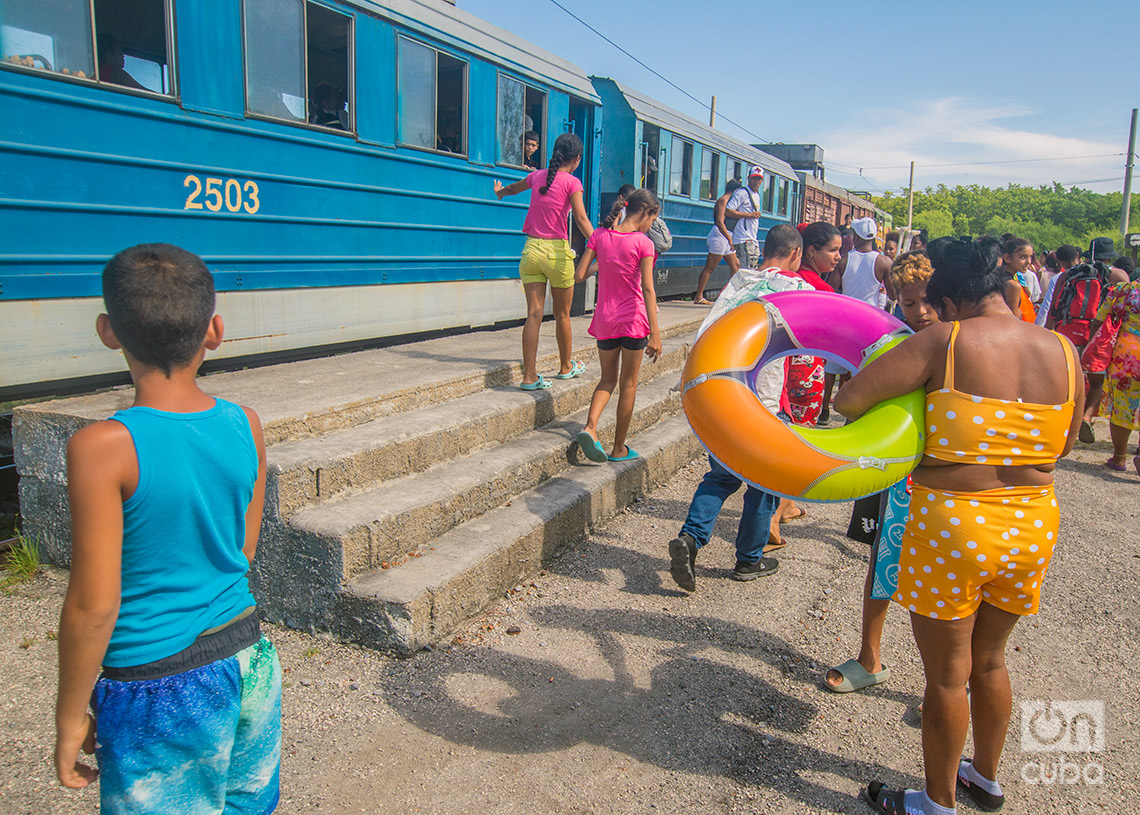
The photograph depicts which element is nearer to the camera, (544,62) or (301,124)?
(301,124)

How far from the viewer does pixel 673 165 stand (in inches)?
477

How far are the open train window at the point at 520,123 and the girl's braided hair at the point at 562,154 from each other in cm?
261

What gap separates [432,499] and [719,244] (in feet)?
27.6

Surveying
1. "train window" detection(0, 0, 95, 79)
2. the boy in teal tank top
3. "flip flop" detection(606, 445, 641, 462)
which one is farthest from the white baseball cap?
the boy in teal tank top

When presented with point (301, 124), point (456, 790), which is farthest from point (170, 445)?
point (301, 124)

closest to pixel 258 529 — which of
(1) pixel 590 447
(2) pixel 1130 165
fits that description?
(1) pixel 590 447

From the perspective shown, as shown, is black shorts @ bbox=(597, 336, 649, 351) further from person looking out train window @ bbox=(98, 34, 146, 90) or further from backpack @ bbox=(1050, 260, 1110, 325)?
backpack @ bbox=(1050, 260, 1110, 325)

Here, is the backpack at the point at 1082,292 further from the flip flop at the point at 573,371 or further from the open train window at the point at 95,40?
the open train window at the point at 95,40

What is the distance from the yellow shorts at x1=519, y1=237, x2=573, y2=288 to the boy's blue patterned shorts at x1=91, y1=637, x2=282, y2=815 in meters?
3.97

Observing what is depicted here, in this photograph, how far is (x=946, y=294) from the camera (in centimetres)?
236

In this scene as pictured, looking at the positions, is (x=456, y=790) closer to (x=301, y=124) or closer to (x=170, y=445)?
(x=170, y=445)

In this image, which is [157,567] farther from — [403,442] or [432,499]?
[403,442]

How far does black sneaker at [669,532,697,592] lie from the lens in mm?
3803

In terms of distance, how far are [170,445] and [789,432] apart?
1.75 meters
